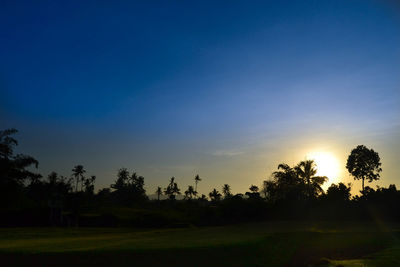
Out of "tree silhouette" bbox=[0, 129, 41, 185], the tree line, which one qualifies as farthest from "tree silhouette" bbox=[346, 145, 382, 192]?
"tree silhouette" bbox=[0, 129, 41, 185]

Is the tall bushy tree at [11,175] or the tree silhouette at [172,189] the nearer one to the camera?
the tall bushy tree at [11,175]

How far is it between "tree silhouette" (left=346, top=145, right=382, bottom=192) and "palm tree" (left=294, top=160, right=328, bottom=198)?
35.7 ft

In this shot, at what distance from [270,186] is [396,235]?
46.9 meters

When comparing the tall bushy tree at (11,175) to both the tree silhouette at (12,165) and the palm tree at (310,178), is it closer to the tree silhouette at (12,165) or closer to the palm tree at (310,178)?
the tree silhouette at (12,165)

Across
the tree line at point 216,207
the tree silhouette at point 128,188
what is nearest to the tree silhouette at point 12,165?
the tree line at point 216,207

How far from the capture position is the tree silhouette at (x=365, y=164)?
7819 cm

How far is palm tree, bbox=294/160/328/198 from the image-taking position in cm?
7444

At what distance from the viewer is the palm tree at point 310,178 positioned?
244 ft

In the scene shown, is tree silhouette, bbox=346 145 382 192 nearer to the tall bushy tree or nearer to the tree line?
the tree line

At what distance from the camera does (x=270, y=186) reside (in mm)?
82562

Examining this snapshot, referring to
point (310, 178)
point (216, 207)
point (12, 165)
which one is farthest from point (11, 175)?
point (310, 178)

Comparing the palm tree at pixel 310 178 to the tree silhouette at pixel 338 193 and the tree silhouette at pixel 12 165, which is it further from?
the tree silhouette at pixel 12 165

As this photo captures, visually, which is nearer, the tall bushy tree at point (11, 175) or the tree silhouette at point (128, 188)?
the tall bushy tree at point (11, 175)

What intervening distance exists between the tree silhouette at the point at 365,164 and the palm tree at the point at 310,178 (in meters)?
10.9
